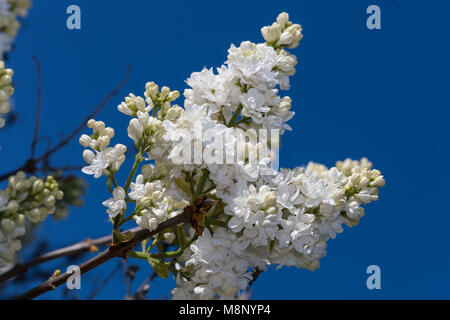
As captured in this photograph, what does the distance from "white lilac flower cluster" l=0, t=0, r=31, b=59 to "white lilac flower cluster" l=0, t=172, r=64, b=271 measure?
848mm

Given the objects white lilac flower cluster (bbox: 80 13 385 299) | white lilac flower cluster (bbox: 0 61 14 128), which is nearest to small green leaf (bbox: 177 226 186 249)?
white lilac flower cluster (bbox: 80 13 385 299)

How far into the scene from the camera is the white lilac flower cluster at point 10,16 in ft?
5.96

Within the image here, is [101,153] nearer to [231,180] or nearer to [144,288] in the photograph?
[231,180]

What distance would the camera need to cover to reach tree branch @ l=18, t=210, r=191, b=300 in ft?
4.13

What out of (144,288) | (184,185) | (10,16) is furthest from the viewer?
(144,288)

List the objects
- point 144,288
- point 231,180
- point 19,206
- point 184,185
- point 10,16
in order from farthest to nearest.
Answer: point 144,288, point 10,16, point 184,185, point 231,180, point 19,206

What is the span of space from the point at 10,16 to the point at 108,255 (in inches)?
43.8

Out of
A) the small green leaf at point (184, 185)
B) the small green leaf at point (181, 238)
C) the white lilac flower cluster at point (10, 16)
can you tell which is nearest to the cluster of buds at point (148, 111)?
the small green leaf at point (184, 185)

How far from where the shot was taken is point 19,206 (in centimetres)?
118

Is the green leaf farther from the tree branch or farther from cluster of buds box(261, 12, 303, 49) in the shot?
cluster of buds box(261, 12, 303, 49)

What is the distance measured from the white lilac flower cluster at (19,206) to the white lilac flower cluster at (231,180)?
0.57 feet

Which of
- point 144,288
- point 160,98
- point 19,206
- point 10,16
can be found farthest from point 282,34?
point 144,288
